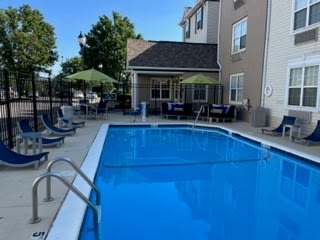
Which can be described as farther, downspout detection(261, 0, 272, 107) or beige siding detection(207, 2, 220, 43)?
beige siding detection(207, 2, 220, 43)

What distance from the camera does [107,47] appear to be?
36.8 m

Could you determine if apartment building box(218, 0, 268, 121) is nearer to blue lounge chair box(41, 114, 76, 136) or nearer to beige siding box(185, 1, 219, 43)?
beige siding box(185, 1, 219, 43)

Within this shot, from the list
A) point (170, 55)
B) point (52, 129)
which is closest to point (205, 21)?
point (170, 55)

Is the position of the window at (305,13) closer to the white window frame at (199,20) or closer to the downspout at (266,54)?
the downspout at (266,54)

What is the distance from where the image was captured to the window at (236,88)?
1770cm

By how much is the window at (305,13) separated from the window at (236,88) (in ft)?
17.3

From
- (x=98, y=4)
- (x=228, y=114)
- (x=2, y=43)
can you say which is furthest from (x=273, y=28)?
(x=2, y=43)

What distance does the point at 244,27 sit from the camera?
56.8ft

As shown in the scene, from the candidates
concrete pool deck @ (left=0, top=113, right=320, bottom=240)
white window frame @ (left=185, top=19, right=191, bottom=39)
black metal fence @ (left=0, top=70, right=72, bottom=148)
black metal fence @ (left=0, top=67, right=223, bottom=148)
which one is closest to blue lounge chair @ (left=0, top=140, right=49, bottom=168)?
concrete pool deck @ (left=0, top=113, right=320, bottom=240)

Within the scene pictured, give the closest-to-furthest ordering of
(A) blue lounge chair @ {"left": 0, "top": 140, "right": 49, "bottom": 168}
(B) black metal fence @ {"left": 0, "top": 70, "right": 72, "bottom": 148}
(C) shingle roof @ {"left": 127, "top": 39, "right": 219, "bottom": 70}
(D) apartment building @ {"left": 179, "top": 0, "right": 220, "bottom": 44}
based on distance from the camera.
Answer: (A) blue lounge chair @ {"left": 0, "top": 140, "right": 49, "bottom": 168}
(B) black metal fence @ {"left": 0, "top": 70, "right": 72, "bottom": 148}
(C) shingle roof @ {"left": 127, "top": 39, "right": 219, "bottom": 70}
(D) apartment building @ {"left": 179, "top": 0, "right": 220, "bottom": 44}

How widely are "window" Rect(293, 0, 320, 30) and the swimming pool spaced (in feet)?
17.7

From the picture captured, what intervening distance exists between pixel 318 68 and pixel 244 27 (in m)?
6.88

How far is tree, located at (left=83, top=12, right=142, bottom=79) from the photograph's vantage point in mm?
36531

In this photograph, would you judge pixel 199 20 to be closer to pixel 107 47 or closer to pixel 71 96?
pixel 71 96
